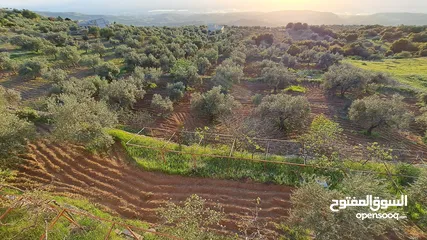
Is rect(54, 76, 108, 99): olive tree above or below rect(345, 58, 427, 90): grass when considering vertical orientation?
below

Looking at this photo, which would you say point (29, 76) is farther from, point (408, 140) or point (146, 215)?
point (408, 140)

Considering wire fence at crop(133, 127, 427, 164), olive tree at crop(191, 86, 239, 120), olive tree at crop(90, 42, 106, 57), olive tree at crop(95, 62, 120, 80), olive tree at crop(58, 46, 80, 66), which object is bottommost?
wire fence at crop(133, 127, 427, 164)

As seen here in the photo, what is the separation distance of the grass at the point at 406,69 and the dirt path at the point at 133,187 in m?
32.7

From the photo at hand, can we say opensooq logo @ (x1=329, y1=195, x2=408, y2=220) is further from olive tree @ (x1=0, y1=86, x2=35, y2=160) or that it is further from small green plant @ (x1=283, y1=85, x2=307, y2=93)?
small green plant @ (x1=283, y1=85, x2=307, y2=93)

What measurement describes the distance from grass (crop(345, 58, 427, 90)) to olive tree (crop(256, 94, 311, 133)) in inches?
854

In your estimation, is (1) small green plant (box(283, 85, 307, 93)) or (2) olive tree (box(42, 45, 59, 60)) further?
(2) olive tree (box(42, 45, 59, 60))

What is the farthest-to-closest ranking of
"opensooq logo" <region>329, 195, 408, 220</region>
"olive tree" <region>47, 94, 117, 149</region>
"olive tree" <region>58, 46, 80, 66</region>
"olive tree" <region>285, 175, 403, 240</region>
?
"olive tree" <region>58, 46, 80, 66</region> < "olive tree" <region>47, 94, 117, 149</region> < "opensooq logo" <region>329, 195, 408, 220</region> < "olive tree" <region>285, 175, 403, 240</region>

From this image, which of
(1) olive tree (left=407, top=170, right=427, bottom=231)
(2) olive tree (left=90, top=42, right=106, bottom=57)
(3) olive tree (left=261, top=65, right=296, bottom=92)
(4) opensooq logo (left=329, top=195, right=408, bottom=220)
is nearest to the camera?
(4) opensooq logo (left=329, top=195, right=408, bottom=220)

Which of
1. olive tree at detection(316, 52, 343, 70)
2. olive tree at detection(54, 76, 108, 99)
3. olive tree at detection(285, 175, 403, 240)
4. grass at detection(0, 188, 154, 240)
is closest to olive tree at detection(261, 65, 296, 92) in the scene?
olive tree at detection(316, 52, 343, 70)

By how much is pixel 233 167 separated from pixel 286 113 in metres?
9.80

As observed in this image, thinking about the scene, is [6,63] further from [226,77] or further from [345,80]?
[345,80]

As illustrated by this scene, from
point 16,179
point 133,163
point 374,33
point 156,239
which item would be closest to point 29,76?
point 16,179

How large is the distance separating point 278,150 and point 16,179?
16.8m

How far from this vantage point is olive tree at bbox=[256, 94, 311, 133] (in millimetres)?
21797
